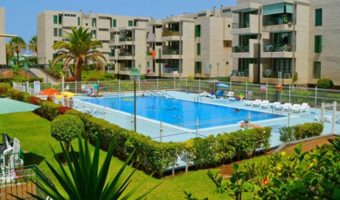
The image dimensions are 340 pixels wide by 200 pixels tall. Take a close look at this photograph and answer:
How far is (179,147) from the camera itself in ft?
44.3

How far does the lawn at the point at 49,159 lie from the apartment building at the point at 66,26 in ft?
146

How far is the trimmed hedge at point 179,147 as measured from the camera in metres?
13.2

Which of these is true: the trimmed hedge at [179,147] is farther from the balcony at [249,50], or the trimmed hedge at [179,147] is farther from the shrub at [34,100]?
the balcony at [249,50]

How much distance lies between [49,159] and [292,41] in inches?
1128

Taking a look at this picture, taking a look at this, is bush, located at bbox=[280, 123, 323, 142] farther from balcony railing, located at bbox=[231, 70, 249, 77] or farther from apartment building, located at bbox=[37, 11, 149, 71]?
apartment building, located at bbox=[37, 11, 149, 71]

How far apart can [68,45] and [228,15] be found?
2417 centimetres

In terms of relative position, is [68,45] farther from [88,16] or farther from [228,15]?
[88,16]

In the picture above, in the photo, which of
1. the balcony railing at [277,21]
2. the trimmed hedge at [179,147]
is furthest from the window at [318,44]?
the trimmed hedge at [179,147]

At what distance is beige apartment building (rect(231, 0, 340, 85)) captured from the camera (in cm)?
3631

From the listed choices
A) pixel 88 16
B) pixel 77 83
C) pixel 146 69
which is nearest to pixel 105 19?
pixel 88 16

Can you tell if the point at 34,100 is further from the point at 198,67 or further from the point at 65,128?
the point at 198,67

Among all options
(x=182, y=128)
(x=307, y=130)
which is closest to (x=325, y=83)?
(x=182, y=128)

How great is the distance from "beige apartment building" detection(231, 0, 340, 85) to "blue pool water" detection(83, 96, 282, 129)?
31.1ft

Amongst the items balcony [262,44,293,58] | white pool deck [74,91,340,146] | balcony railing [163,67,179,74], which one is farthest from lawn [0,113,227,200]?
balcony railing [163,67,179,74]
